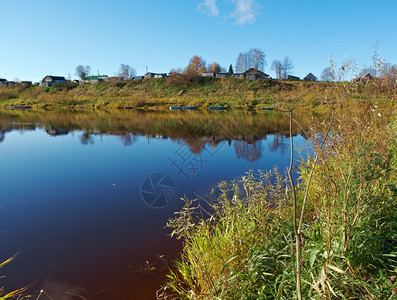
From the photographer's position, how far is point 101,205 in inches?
256

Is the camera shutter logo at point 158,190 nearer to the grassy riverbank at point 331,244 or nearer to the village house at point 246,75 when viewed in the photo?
the grassy riverbank at point 331,244

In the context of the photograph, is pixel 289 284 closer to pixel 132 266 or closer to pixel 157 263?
pixel 157 263

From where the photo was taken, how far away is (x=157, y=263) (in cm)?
420

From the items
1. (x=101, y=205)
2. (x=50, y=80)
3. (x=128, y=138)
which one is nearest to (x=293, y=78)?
(x=128, y=138)

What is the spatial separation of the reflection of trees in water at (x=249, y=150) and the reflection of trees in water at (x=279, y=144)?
70 cm

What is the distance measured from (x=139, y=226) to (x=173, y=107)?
1681 inches

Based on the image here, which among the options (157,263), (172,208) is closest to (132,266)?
(157,263)

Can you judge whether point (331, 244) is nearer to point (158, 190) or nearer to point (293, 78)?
point (158, 190)

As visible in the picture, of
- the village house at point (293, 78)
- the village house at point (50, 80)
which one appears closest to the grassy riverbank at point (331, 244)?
the village house at point (293, 78)

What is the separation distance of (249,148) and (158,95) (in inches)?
1917

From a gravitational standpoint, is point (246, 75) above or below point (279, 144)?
above

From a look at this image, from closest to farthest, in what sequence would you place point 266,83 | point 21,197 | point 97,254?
1. point 97,254
2. point 21,197
3. point 266,83

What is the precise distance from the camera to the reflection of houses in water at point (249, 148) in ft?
38.4

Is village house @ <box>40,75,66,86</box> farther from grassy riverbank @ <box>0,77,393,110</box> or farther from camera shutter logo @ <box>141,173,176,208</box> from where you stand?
camera shutter logo @ <box>141,173,176,208</box>
